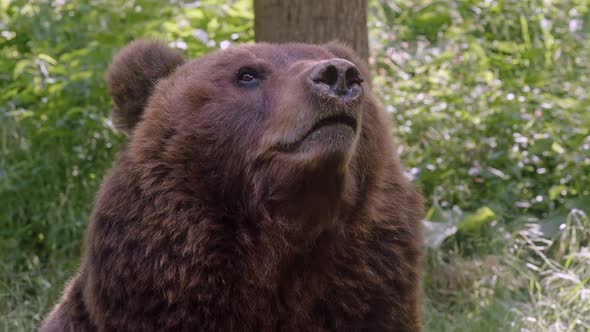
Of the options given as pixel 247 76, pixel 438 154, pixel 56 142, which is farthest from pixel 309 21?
pixel 56 142

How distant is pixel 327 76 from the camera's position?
9.59ft

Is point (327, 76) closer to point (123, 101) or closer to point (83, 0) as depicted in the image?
point (123, 101)

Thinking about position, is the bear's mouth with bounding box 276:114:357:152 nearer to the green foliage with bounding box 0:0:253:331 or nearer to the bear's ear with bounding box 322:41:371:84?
the bear's ear with bounding box 322:41:371:84

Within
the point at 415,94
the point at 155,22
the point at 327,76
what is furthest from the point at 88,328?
the point at 415,94

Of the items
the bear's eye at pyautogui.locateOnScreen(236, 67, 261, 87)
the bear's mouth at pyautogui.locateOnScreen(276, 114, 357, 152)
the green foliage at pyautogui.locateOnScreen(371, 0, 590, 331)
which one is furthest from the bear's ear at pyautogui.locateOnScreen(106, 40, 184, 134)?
the green foliage at pyautogui.locateOnScreen(371, 0, 590, 331)

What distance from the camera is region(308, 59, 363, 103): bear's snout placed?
290cm

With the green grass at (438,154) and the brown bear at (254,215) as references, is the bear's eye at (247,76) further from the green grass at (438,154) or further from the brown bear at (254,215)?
the green grass at (438,154)

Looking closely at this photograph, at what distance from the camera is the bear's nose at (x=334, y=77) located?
2.90 meters

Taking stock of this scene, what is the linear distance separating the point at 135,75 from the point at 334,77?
982 millimetres

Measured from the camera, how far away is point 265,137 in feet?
10.0

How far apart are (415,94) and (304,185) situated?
13.0 feet

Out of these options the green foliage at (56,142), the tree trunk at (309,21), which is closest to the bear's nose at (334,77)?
the tree trunk at (309,21)

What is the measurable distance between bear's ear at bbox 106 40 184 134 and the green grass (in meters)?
2.04

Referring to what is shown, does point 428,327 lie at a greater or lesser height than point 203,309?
lesser
